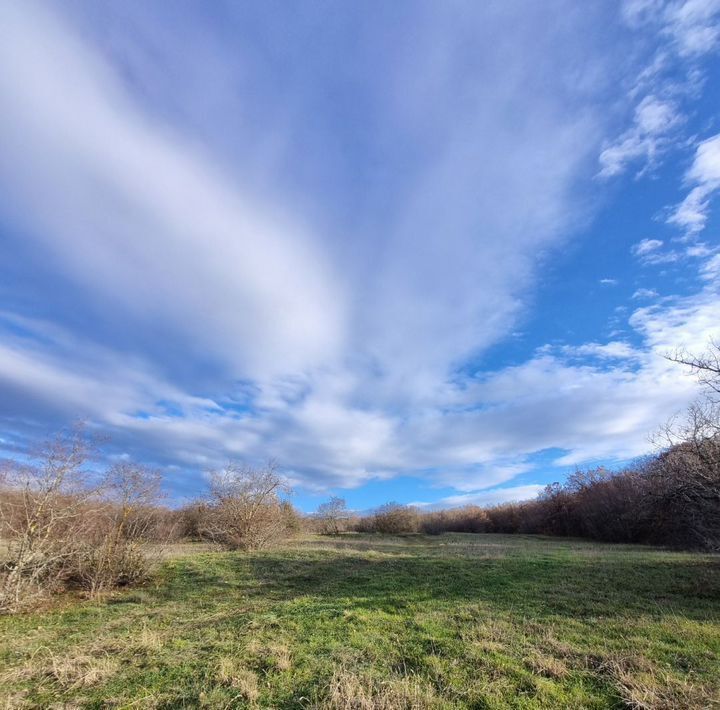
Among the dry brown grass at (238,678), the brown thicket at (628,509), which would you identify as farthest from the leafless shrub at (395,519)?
the dry brown grass at (238,678)

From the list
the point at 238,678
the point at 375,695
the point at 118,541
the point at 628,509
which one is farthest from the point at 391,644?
the point at 628,509

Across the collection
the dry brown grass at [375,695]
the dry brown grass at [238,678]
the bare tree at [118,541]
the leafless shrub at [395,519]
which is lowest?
the dry brown grass at [375,695]

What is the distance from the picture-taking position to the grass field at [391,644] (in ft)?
18.0

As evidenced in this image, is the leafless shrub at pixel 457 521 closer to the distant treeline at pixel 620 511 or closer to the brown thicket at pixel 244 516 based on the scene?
the distant treeline at pixel 620 511

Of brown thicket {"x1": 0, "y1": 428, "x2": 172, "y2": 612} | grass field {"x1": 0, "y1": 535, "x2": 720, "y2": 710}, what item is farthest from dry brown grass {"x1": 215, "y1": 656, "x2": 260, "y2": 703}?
brown thicket {"x1": 0, "y1": 428, "x2": 172, "y2": 612}

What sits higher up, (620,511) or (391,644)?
(620,511)

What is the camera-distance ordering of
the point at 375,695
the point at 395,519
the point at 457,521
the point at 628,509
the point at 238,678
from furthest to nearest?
the point at 457,521
the point at 395,519
the point at 628,509
the point at 238,678
the point at 375,695

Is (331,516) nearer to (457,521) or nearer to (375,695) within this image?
(457,521)

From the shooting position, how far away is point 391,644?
7539 millimetres

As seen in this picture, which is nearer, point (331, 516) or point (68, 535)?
point (68, 535)

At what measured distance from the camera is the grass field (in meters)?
5.49

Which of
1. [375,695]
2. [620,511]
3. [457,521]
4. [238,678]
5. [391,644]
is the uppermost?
[457,521]

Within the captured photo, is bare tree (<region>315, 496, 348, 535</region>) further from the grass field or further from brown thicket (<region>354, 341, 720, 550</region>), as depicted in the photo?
the grass field

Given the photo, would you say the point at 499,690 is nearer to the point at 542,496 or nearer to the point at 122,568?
the point at 122,568
